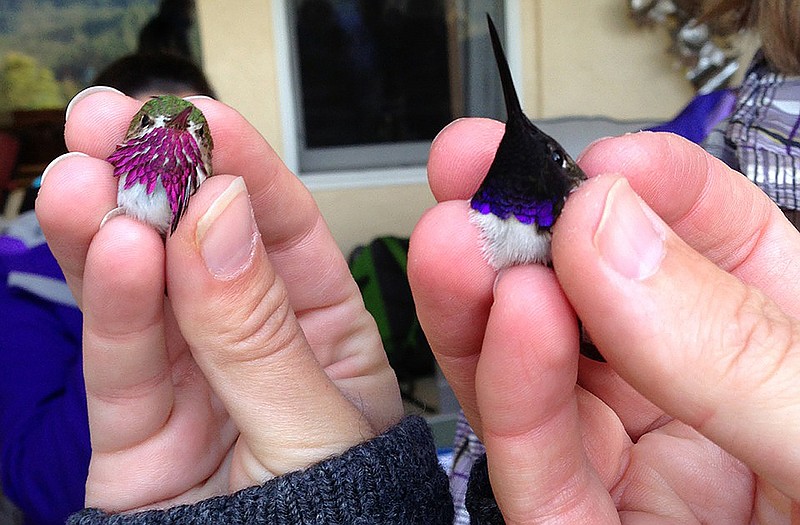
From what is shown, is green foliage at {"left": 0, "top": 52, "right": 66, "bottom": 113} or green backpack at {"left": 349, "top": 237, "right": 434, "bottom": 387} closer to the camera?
green backpack at {"left": 349, "top": 237, "right": 434, "bottom": 387}

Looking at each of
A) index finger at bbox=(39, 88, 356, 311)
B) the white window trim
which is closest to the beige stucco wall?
the white window trim

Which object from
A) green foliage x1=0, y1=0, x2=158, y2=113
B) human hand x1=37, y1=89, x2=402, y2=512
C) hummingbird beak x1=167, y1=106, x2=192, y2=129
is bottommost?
human hand x1=37, y1=89, x2=402, y2=512

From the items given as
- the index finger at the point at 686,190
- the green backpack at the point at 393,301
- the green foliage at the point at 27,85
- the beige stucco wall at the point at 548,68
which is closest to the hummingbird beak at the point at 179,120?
the index finger at the point at 686,190

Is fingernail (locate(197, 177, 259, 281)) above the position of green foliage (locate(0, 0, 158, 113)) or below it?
below

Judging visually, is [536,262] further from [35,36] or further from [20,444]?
[35,36]

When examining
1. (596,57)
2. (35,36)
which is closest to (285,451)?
(596,57)

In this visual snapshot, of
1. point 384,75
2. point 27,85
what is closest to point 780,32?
point 384,75

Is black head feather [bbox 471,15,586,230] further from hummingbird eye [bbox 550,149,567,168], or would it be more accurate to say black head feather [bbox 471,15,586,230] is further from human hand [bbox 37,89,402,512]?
human hand [bbox 37,89,402,512]
